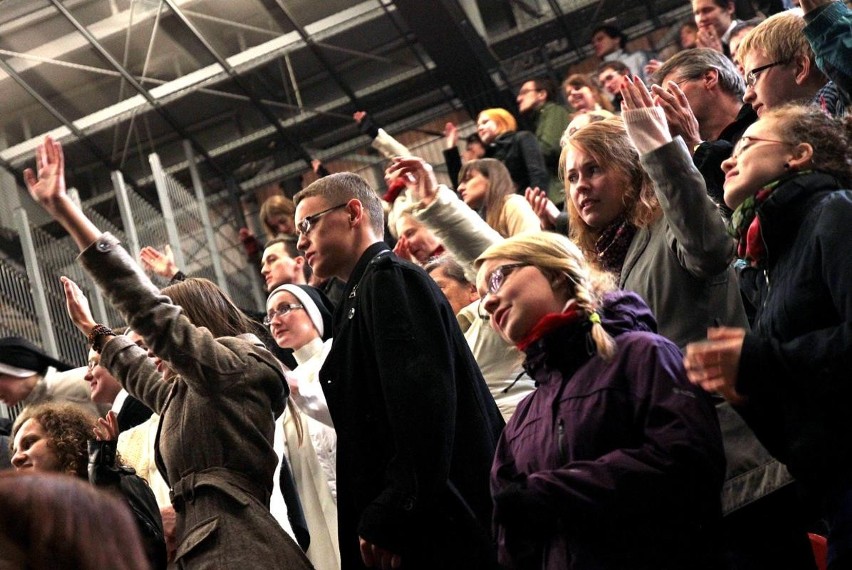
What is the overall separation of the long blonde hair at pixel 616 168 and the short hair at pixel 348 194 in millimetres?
650

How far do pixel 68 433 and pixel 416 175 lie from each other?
1563 mm

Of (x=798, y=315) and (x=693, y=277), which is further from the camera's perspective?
(x=693, y=277)

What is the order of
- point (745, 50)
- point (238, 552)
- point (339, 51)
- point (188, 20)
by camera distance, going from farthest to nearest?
point (339, 51)
point (188, 20)
point (745, 50)
point (238, 552)

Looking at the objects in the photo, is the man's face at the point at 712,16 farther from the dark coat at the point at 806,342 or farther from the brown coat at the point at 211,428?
the dark coat at the point at 806,342

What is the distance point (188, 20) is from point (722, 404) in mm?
9545

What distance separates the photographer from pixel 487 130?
325 inches

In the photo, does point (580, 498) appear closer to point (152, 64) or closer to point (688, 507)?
point (688, 507)

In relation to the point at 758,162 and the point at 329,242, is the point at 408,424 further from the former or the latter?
the point at 758,162

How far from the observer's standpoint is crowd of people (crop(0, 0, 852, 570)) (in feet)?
8.91

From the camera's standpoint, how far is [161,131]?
43.0 feet

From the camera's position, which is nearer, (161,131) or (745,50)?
(745,50)

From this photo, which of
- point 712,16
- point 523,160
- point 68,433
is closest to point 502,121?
point 523,160

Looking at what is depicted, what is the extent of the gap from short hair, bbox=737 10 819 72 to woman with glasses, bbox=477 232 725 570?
0.97m

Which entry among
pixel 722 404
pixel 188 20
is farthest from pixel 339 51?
pixel 722 404
